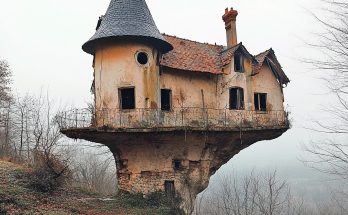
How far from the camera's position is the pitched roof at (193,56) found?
23773 millimetres

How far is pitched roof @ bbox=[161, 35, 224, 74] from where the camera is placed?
23773mm

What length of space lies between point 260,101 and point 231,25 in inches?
209

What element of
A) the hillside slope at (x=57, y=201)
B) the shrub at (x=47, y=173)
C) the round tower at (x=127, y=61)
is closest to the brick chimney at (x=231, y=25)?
the round tower at (x=127, y=61)

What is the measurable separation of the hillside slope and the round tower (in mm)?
4736

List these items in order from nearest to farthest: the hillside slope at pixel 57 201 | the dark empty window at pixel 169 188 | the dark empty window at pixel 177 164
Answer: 1. the hillside slope at pixel 57 201
2. the dark empty window at pixel 169 188
3. the dark empty window at pixel 177 164

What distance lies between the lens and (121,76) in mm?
22047

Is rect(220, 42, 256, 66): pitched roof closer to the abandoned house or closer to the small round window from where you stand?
the abandoned house

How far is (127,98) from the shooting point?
72.8ft

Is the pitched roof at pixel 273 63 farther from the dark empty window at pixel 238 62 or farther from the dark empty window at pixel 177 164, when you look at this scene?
the dark empty window at pixel 177 164

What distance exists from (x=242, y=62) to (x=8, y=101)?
82.7ft

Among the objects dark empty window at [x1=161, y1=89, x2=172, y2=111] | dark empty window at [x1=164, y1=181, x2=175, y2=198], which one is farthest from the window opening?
dark empty window at [x1=161, y1=89, x2=172, y2=111]

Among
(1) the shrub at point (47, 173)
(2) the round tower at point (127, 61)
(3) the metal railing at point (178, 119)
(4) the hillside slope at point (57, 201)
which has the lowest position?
(4) the hillside slope at point (57, 201)

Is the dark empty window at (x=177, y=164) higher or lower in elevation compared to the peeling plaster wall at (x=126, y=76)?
lower

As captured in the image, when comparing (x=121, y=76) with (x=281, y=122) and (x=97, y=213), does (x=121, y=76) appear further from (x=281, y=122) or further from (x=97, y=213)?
(x=281, y=122)
